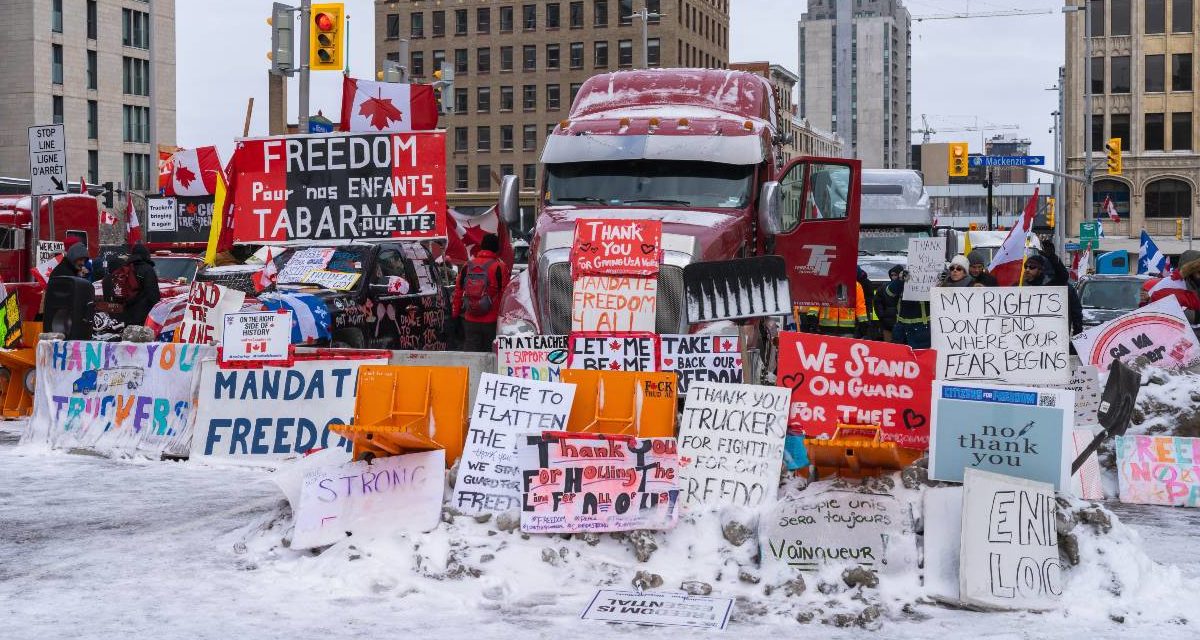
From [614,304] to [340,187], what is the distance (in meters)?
3.83

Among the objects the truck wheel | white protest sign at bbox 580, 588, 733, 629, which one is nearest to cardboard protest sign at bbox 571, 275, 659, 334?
the truck wheel

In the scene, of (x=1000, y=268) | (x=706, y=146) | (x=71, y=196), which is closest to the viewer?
(x=706, y=146)

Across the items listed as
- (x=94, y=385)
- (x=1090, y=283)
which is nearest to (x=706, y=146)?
(x=94, y=385)

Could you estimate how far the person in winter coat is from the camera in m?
15.3

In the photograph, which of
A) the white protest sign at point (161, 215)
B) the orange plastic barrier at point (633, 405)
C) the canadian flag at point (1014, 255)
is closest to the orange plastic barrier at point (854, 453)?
the orange plastic barrier at point (633, 405)

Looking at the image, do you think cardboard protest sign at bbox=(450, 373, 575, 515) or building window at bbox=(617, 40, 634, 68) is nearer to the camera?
cardboard protest sign at bbox=(450, 373, 575, 515)

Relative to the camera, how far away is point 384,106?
741 inches

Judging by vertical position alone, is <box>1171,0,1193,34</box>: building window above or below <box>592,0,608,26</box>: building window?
below

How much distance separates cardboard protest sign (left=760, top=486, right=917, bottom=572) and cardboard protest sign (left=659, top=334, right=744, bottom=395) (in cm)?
309

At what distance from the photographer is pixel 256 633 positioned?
6.55m

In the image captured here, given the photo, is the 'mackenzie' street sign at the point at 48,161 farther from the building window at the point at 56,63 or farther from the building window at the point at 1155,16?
the building window at the point at 1155,16

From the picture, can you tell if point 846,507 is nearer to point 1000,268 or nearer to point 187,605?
point 187,605

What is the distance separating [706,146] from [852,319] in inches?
180

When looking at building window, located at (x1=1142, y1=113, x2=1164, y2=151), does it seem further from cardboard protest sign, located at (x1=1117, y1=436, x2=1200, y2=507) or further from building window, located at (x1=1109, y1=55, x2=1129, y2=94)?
A: cardboard protest sign, located at (x1=1117, y1=436, x2=1200, y2=507)
